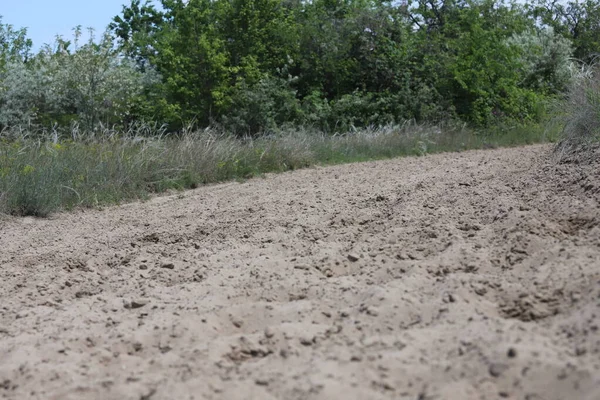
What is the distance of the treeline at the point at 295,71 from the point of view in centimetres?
1879

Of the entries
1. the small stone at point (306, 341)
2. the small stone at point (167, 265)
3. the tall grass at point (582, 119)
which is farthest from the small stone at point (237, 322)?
the tall grass at point (582, 119)

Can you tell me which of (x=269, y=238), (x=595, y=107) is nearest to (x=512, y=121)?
(x=595, y=107)

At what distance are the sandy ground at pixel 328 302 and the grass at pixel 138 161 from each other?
6.42 ft

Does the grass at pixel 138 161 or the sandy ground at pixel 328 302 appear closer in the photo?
the sandy ground at pixel 328 302

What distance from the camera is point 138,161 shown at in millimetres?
10797

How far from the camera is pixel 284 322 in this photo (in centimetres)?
358

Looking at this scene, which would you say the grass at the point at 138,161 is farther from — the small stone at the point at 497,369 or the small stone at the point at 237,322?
the small stone at the point at 497,369

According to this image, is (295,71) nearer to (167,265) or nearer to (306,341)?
(167,265)

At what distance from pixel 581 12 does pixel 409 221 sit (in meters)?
34.4

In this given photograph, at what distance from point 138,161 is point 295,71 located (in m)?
12.5

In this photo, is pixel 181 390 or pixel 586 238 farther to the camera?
pixel 586 238

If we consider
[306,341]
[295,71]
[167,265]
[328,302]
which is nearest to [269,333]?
[306,341]

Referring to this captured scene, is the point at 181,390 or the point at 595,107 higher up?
the point at 595,107

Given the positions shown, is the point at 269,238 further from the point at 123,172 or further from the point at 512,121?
the point at 512,121
